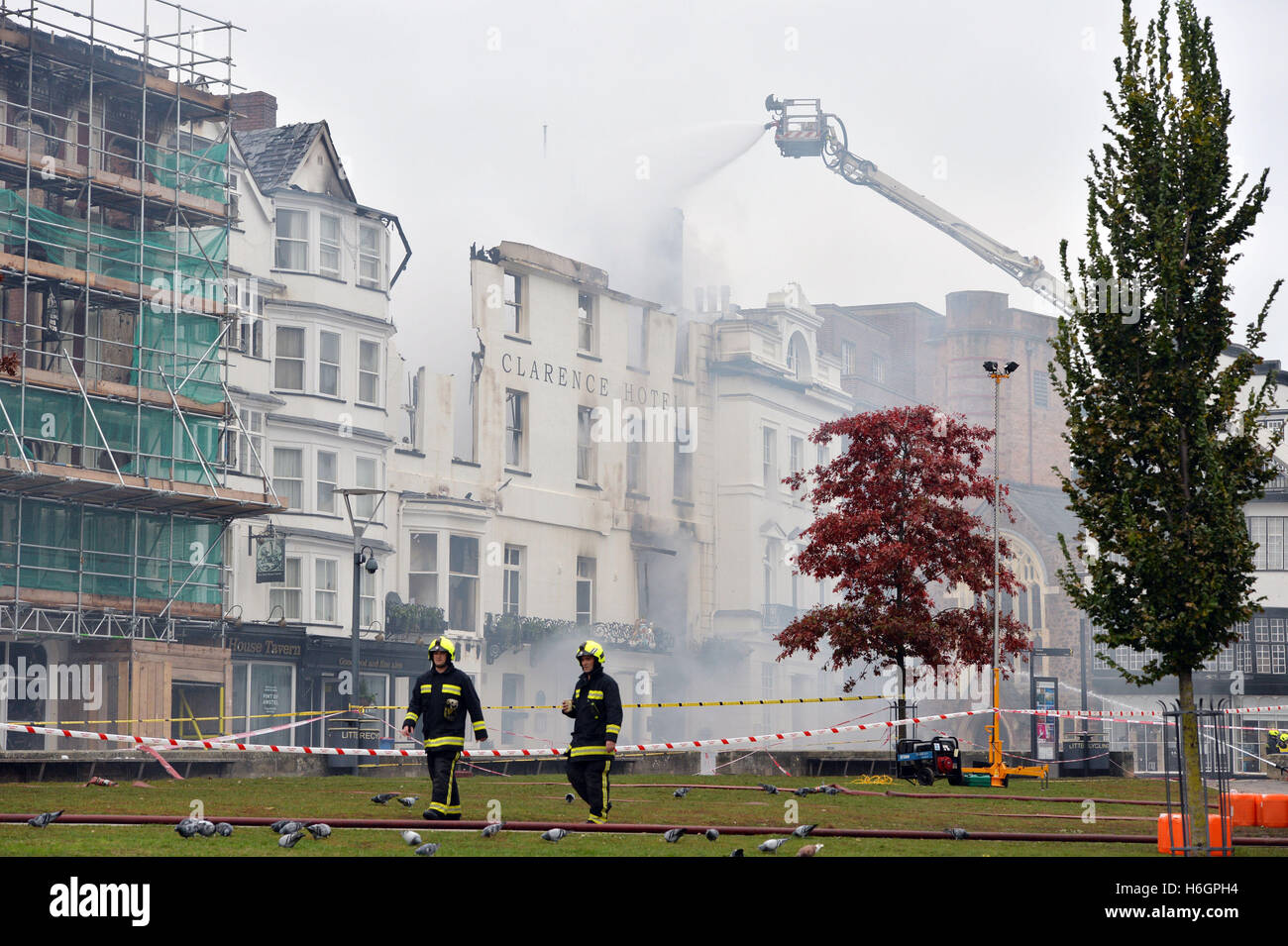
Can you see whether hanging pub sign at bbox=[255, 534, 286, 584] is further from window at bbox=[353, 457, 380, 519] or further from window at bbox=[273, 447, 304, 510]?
window at bbox=[353, 457, 380, 519]

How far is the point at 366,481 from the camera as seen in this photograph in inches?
2206

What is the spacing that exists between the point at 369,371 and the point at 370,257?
12.5ft

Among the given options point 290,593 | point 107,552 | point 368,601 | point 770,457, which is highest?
point 770,457

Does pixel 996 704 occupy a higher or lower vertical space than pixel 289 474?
lower

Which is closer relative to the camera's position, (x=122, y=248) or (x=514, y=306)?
(x=122, y=248)

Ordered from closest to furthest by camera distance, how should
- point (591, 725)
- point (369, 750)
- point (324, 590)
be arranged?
point (591, 725) < point (369, 750) < point (324, 590)

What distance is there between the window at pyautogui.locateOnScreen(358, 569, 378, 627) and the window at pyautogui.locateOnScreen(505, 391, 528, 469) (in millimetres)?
10116

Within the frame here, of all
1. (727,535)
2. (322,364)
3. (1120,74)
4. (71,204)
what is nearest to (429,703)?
(1120,74)

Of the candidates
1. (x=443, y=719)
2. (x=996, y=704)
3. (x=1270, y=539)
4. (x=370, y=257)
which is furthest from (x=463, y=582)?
(x=443, y=719)

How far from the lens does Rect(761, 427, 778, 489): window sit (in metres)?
77.1

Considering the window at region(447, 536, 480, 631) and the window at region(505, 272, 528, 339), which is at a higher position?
the window at region(505, 272, 528, 339)

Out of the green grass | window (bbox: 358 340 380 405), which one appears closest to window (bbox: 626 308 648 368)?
window (bbox: 358 340 380 405)

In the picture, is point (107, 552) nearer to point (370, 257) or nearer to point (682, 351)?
point (370, 257)
